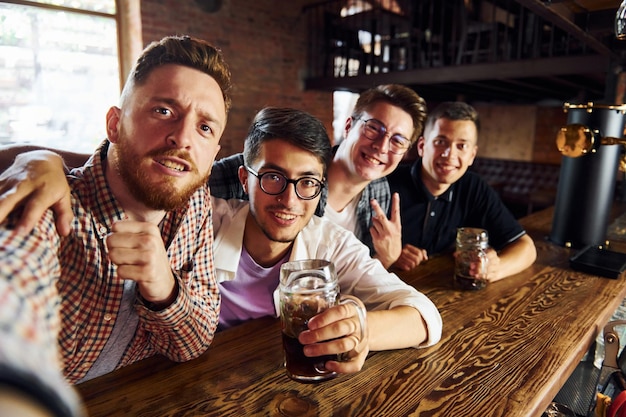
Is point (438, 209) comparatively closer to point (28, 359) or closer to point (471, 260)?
point (471, 260)

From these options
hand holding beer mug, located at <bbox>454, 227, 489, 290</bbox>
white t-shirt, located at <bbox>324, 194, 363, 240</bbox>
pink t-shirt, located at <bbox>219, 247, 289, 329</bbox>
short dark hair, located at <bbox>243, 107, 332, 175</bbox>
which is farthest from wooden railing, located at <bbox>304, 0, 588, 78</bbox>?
pink t-shirt, located at <bbox>219, 247, 289, 329</bbox>

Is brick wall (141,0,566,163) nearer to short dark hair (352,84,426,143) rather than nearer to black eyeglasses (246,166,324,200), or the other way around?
short dark hair (352,84,426,143)

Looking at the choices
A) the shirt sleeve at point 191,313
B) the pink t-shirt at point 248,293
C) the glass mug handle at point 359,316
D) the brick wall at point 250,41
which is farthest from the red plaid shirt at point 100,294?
the brick wall at point 250,41

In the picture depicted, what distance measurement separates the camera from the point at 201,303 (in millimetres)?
995

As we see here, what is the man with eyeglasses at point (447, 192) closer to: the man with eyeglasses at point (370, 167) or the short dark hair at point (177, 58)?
the man with eyeglasses at point (370, 167)

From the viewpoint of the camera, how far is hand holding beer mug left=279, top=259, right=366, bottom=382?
2.76 feet

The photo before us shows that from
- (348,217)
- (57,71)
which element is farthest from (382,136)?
(57,71)

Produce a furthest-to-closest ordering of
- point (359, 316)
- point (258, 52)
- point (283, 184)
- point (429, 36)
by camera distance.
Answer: point (258, 52) → point (429, 36) → point (283, 184) → point (359, 316)

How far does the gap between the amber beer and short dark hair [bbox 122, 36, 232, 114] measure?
1.75 feet

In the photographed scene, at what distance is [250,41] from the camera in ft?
21.0

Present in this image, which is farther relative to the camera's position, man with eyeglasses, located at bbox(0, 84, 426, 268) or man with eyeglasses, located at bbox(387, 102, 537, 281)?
man with eyeglasses, located at bbox(387, 102, 537, 281)

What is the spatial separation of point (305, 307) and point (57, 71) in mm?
5282

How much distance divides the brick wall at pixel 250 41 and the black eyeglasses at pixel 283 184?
4946 mm

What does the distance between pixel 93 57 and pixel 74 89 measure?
1.51ft
